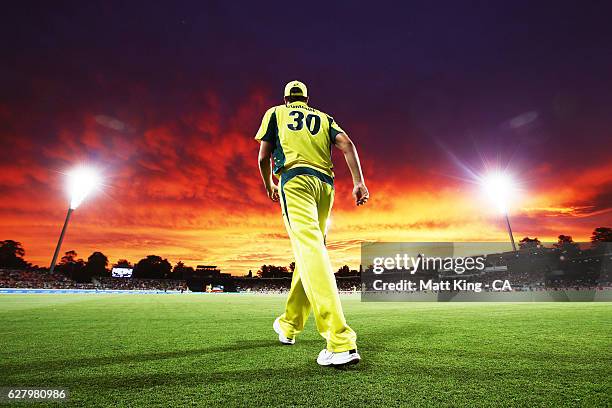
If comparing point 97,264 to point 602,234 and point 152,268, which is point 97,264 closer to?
point 152,268

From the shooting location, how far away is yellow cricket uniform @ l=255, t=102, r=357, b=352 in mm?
2893

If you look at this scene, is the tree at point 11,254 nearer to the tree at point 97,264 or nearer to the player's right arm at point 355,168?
the tree at point 97,264

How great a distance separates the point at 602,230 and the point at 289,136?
81354 millimetres

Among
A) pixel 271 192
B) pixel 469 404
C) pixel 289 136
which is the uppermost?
pixel 289 136

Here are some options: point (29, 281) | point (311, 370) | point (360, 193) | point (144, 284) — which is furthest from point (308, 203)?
point (144, 284)

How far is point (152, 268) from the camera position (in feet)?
371

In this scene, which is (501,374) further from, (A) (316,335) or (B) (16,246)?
(B) (16,246)

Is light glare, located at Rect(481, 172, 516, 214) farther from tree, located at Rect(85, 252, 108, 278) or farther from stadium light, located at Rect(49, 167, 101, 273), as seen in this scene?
tree, located at Rect(85, 252, 108, 278)

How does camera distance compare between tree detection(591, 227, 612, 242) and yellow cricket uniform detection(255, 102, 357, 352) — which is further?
tree detection(591, 227, 612, 242)

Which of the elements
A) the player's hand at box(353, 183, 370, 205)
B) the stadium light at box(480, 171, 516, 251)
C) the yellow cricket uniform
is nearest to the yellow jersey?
the yellow cricket uniform

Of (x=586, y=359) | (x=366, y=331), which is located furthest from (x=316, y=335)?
(x=586, y=359)

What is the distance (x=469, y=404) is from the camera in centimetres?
193

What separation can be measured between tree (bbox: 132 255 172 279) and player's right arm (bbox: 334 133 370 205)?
11277 centimetres

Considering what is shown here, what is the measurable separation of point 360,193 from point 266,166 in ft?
3.36
